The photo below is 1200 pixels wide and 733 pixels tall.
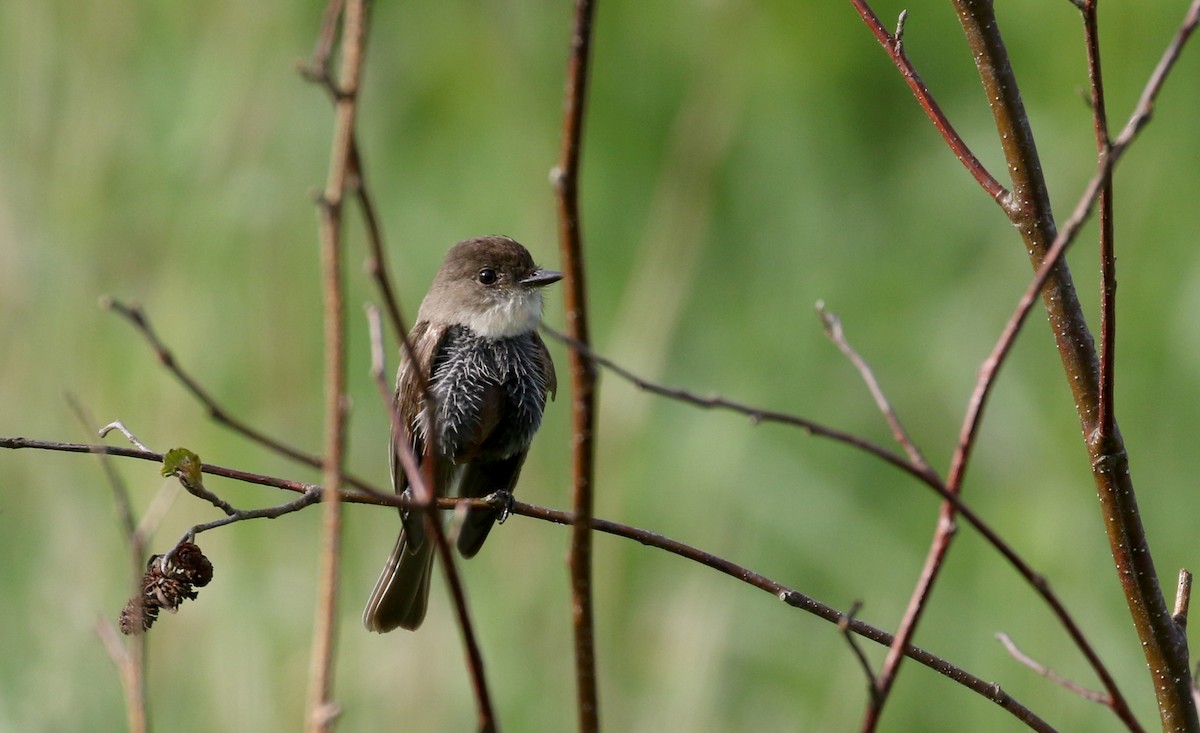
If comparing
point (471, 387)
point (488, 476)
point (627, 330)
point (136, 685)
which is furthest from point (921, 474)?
point (627, 330)

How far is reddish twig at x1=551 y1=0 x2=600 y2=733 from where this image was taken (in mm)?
1205

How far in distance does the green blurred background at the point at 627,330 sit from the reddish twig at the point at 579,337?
319 centimetres

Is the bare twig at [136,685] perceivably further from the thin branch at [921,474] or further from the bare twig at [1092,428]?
the bare twig at [1092,428]

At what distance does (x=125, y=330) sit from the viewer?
528 cm

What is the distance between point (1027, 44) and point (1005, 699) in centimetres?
437

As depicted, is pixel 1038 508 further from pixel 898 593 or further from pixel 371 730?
pixel 371 730

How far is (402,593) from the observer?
384 centimetres

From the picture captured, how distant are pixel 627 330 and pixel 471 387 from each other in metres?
0.99

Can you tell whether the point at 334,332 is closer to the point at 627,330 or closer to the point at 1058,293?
the point at 1058,293

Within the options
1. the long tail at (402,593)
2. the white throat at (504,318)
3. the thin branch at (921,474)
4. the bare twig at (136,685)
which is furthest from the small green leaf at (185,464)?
the white throat at (504,318)

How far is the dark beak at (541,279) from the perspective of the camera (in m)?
3.97

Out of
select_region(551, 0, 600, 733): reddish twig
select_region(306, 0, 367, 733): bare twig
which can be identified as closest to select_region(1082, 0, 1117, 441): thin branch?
select_region(551, 0, 600, 733): reddish twig

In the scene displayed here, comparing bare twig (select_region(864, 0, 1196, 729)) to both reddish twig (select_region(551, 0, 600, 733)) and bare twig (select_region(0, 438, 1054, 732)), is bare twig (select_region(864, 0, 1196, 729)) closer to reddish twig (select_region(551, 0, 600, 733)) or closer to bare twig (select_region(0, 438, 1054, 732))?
bare twig (select_region(0, 438, 1054, 732))

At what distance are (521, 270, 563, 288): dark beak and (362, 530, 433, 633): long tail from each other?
0.78 m
